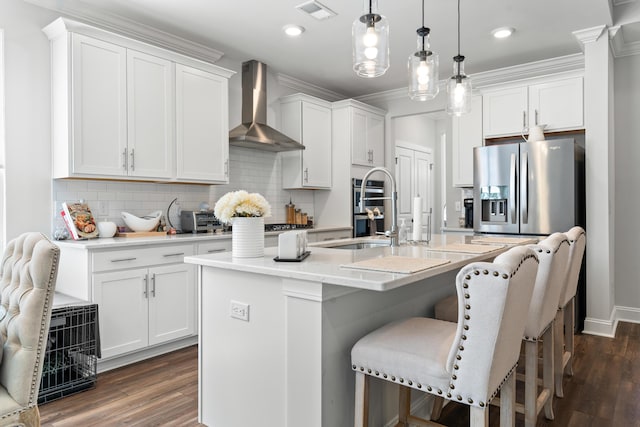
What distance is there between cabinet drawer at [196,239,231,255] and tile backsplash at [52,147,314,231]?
2.05 ft

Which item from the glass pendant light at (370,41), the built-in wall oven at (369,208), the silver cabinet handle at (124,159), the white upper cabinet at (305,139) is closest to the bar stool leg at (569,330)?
the glass pendant light at (370,41)

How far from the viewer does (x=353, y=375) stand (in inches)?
71.9

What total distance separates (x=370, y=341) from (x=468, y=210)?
3.95 meters

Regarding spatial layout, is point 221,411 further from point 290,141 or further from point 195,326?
point 290,141

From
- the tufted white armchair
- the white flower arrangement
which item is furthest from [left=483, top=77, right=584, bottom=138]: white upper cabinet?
the tufted white armchair

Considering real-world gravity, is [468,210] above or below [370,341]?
above

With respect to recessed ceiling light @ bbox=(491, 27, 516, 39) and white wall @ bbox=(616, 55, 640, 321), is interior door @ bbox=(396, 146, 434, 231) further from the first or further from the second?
recessed ceiling light @ bbox=(491, 27, 516, 39)

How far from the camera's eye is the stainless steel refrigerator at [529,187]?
383 centimetres

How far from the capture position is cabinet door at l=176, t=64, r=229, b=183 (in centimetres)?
373

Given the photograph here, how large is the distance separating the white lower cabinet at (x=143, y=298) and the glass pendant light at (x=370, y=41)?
6.87 feet

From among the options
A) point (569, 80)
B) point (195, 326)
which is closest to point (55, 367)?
point (195, 326)

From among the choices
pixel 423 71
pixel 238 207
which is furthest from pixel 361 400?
pixel 423 71

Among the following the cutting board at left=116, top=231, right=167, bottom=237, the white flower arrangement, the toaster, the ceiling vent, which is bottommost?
the cutting board at left=116, top=231, right=167, bottom=237

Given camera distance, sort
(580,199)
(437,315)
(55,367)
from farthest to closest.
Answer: (580,199), (55,367), (437,315)
